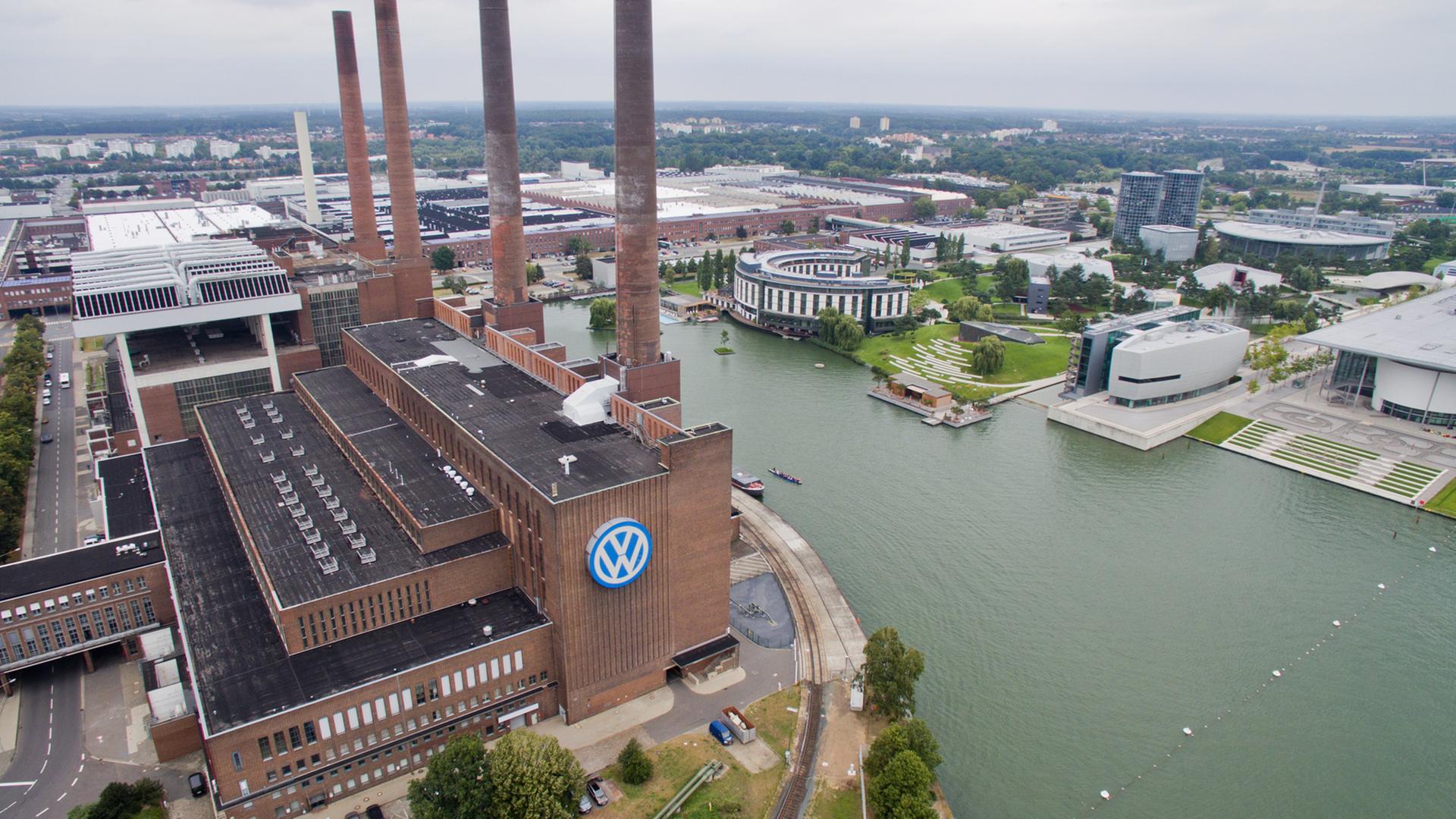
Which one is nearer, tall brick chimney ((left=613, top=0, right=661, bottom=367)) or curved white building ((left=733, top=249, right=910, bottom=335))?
tall brick chimney ((left=613, top=0, right=661, bottom=367))

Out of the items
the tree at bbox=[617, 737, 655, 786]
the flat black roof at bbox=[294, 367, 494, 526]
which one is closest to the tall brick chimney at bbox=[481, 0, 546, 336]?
the flat black roof at bbox=[294, 367, 494, 526]

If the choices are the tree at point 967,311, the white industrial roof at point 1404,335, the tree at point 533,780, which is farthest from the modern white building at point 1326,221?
the tree at point 533,780

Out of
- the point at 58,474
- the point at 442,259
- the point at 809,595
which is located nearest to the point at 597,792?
the point at 809,595

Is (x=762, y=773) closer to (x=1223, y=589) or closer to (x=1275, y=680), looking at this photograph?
(x=1275, y=680)

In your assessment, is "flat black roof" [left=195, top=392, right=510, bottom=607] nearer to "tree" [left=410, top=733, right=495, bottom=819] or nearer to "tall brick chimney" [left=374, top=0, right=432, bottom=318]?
"tree" [left=410, top=733, right=495, bottom=819]

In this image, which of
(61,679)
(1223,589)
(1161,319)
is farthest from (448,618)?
(1161,319)

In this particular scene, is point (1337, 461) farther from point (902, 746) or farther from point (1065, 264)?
point (1065, 264)
